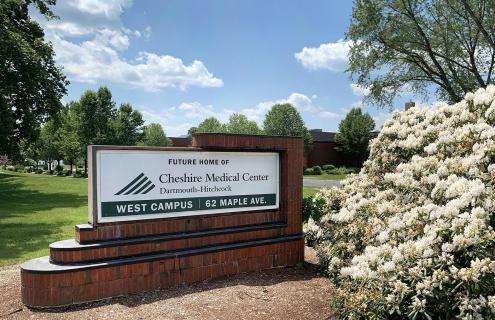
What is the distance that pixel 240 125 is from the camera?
5628 cm

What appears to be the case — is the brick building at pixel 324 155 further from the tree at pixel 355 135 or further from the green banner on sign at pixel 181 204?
the green banner on sign at pixel 181 204

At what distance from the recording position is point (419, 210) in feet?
13.4

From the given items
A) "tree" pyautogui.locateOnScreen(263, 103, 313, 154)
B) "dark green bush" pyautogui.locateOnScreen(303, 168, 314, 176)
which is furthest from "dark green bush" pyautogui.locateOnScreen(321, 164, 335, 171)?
"tree" pyautogui.locateOnScreen(263, 103, 313, 154)

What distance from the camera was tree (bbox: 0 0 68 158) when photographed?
1852 cm

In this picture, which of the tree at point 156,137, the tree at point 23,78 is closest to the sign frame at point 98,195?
the tree at point 23,78

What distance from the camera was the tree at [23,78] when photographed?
18.5m

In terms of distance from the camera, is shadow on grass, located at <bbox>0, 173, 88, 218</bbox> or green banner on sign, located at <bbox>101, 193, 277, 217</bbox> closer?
green banner on sign, located at <bbox>101, 193, 277, 217</bbox>

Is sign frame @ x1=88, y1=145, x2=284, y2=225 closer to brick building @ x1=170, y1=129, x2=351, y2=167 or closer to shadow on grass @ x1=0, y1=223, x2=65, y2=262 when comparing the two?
shadow on grass @ x1=0, y1=223, x2=65, y2=262

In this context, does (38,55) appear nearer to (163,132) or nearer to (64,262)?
(64,262)

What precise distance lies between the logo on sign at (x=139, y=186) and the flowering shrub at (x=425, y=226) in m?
2.55

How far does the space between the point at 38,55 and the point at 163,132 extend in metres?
29.7

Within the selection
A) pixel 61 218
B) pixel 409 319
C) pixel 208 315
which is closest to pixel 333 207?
pixel 208 315

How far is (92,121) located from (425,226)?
38.8 meters

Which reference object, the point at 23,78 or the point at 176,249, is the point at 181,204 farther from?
the point at 23,78
